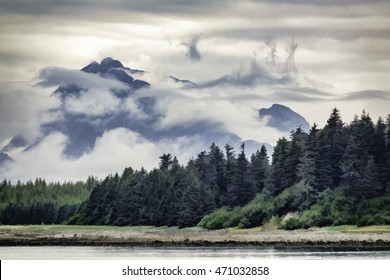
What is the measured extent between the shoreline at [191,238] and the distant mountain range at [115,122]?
2254 mm

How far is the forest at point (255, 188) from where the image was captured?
31.0 meters

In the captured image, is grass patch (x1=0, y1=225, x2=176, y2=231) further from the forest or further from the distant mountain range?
the distant mountain range

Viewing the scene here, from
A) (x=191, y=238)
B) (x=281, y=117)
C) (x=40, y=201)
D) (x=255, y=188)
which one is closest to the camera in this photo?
(x=281, y=117)

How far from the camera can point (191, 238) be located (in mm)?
31516

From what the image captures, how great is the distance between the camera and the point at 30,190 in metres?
31.8

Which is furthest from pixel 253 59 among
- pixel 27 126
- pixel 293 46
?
pixel 27 126

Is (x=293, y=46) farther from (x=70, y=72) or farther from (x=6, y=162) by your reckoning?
(x=6, y=162)

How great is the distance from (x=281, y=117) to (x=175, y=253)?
15.7 ft

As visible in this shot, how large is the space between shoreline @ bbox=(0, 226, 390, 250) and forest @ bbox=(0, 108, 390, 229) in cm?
26

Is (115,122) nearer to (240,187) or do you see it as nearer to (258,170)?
(240,187)

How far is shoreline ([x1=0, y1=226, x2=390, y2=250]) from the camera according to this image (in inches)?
1212

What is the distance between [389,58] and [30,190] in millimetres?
10760

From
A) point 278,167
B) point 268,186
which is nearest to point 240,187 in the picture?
point 268,186

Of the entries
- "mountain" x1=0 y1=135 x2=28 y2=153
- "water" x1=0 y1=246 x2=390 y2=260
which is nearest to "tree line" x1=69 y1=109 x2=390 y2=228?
"water" x1=0 y1=246 x2=390 y2=260
